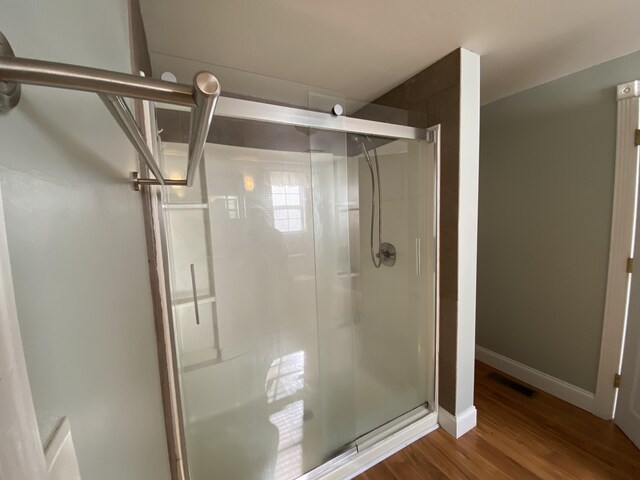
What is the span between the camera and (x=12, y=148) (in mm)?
245

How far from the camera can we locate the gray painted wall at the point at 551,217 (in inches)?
66.3

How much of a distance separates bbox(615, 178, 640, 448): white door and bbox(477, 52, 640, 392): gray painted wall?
0.42ft

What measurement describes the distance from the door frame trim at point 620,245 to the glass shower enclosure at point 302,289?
44.5 inches

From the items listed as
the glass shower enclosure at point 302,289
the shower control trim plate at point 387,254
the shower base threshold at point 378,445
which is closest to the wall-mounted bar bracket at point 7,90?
the glass shower enclosure at point 302,289

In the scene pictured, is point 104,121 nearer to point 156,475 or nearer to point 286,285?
point 156,475

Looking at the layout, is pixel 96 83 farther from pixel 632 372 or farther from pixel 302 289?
pixel 632 372

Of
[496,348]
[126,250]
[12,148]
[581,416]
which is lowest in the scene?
[581,416]

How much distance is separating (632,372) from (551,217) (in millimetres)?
1060

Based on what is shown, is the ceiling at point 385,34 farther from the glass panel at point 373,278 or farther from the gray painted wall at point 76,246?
the gray painted wall at point 76,246

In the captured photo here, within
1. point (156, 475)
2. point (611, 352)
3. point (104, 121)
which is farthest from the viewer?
point (611, 352)

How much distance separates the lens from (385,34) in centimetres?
131

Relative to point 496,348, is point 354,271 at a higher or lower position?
higher

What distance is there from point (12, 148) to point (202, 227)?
1.42 m

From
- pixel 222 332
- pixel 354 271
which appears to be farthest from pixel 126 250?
pixel 354 271
